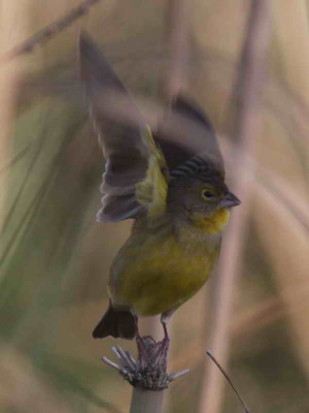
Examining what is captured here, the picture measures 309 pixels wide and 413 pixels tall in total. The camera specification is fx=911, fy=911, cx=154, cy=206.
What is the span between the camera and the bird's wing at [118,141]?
1724 mm

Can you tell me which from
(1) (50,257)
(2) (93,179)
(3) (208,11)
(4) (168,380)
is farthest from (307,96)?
(4) (168,380)

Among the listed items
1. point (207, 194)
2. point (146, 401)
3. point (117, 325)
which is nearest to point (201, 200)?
point (207, 194)

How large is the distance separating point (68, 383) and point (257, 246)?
0.71 metres

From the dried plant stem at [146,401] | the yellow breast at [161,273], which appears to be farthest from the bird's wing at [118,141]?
the dried plant stem at [146,401]

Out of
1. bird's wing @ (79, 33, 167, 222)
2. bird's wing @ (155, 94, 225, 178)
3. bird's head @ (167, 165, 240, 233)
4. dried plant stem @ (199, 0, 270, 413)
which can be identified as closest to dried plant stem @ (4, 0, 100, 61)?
bird's wing @ (79, 33, 167, 222)

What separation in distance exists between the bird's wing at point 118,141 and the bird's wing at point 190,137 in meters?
0.06

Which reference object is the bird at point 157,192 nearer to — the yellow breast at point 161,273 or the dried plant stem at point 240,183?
the yellow breast at point 161,273

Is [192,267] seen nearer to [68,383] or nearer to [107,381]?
[68,383]

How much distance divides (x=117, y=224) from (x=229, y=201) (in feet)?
3.16

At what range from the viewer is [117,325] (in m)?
2.04

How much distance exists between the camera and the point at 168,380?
1.41m

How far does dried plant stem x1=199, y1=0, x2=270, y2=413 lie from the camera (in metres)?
2.08

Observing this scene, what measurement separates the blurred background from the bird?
116mm

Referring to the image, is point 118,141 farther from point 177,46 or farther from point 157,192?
point 177,46
